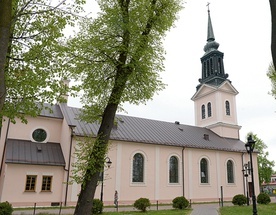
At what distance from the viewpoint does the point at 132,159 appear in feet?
79.2

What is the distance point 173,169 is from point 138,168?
4005mm

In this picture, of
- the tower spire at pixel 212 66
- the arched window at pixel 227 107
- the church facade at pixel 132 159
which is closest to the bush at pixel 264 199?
the church facade at pixel 132 159

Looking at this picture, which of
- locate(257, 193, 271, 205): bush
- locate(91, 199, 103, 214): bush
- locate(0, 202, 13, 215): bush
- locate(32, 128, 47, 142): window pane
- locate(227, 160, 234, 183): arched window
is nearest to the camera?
locate(0, 202, 13, 215): bush

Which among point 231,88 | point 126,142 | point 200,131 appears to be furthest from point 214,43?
point 126,142

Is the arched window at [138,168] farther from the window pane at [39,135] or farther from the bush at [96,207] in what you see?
the bush at [96,207]

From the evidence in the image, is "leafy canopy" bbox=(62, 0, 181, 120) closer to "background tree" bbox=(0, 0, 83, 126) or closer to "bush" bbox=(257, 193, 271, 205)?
"background tree" bbox=(0, 0, 83, 126)

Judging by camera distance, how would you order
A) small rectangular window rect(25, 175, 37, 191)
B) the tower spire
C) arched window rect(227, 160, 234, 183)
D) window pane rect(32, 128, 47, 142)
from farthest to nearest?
the tower spire → arched window rect(227, 160, 234, 183) → window pane rect(32, 128, 47, 142) → small rectangular window rect(25, 175, 37, 191)

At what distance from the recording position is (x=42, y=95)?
8836mm

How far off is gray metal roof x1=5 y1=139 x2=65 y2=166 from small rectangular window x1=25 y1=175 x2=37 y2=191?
107 cm

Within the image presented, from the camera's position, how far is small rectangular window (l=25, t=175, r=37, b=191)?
19672 mm

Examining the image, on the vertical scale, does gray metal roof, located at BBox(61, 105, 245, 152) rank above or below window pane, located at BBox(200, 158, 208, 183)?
above

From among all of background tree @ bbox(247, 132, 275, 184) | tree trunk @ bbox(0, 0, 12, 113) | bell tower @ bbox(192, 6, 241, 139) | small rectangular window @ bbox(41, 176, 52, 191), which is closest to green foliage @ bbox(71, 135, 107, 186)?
tree trunk @ bbox(0, 0, 12, 113)

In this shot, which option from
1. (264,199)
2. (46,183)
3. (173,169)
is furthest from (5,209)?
(264,199)

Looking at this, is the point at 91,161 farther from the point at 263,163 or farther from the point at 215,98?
the point at 263,163
